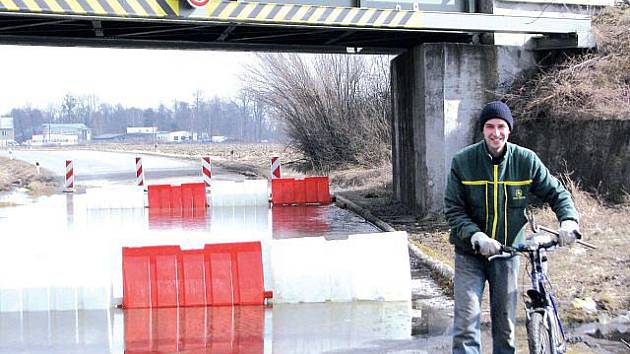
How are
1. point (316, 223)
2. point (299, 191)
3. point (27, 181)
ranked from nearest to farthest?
point (316, 223), point (299, 191), point (27, 181)

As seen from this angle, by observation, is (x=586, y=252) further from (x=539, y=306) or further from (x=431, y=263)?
(x=539, y=306)

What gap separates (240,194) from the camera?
2205 cm

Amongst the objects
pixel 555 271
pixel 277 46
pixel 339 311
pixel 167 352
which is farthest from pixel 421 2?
pixel 167 352

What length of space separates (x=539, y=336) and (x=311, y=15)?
390 inches

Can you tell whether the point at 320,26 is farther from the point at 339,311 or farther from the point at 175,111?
the point at 175,111

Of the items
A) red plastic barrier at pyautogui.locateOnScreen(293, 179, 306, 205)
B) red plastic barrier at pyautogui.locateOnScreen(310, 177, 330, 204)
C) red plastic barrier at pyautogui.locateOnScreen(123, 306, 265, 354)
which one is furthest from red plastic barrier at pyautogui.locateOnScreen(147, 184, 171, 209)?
red plastic barrier at pyautogui.locateOnScreen(123, 306, 265, 354)

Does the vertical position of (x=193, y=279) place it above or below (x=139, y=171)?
below

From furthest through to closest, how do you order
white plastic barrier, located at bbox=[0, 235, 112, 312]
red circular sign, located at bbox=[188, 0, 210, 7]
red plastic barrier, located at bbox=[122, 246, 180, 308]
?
red circular sign, located at bbox=[188, 0, 210, 7], red plastic barrier, located at bbox=[122, 246, 180, 308], white plastic barrier, located at bbox=[0, 235, 112, 312]

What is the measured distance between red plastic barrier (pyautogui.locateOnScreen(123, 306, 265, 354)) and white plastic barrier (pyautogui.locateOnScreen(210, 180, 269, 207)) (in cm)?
1315

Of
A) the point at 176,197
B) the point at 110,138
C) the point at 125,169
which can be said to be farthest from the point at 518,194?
the point at 110,138

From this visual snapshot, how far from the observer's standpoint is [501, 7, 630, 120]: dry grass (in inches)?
557

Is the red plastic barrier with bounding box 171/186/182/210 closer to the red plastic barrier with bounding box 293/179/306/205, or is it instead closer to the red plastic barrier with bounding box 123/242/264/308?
Answer: the red plastic barrier with bounding box 293/179/306/205

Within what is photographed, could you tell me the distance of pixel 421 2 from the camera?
50.0 ft

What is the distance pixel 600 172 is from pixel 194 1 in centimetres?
749
